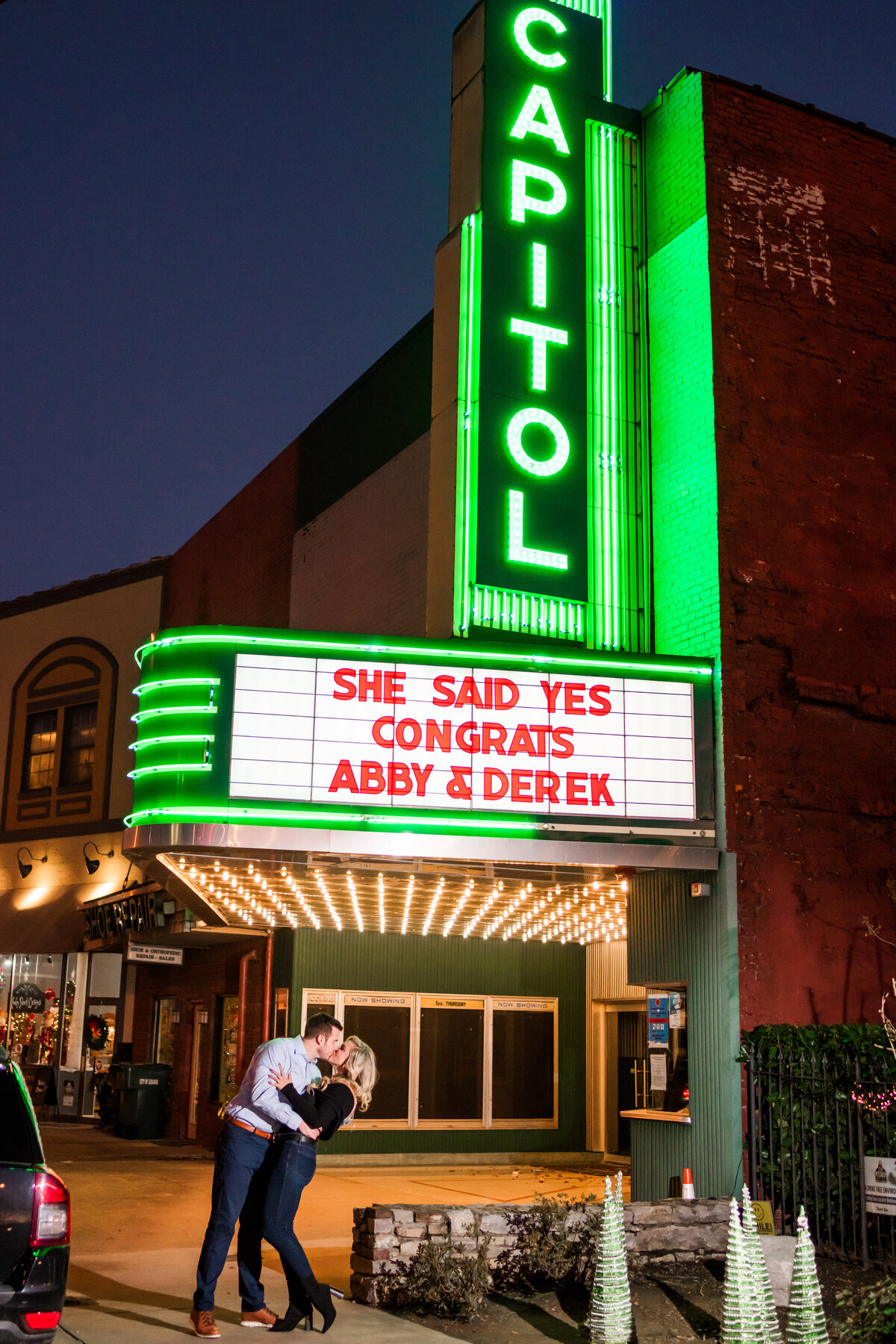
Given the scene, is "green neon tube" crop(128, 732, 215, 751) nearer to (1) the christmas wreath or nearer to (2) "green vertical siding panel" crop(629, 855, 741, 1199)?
(2) "green vertical siding panel" crop(629, 855, 741, 1199)

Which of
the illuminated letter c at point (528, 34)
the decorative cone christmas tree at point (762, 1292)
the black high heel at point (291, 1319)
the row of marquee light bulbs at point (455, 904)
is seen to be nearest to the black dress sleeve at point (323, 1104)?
the black high heel at point (291, 1319)

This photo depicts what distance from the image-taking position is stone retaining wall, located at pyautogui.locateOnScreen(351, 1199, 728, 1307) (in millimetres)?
9141

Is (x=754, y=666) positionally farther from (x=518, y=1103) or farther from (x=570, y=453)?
(x=518, y=1103)

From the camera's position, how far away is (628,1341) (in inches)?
319

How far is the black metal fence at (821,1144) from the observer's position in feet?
33.9

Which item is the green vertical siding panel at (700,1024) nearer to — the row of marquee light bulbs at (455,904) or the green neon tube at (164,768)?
the row of marquee light bulbs at (455,904)

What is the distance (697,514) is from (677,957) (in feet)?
14.2

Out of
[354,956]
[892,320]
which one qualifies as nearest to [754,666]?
[892,320]

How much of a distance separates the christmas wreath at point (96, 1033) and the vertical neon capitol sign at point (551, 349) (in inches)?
704

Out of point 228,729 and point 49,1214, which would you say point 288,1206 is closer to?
point 49,1214

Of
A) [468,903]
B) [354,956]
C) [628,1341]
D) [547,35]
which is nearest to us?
[628,1341]

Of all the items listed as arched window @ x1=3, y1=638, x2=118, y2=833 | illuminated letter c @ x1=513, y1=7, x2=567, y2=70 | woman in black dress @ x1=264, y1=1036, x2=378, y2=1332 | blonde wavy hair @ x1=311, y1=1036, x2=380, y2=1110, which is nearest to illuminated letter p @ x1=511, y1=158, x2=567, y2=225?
illuminated letter c @ x1=513, y1=7, x2=567, y2=70

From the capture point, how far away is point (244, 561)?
26.3 meters

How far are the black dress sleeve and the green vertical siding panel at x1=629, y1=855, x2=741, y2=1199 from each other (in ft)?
14.1
